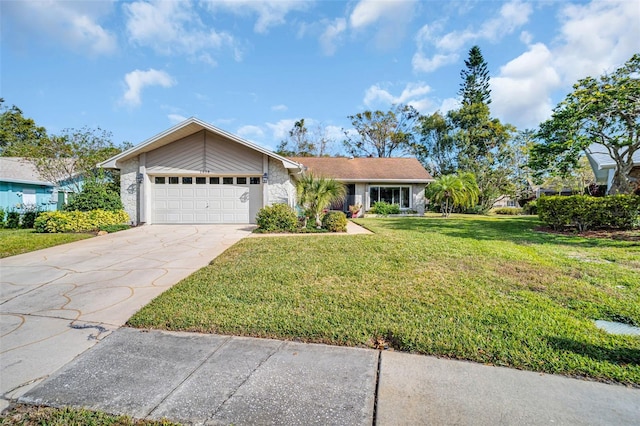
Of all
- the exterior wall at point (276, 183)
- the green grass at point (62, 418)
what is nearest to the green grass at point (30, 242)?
the exterior wall at point (276, 183)

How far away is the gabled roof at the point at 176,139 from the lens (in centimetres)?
1211

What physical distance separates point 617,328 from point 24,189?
24689mm

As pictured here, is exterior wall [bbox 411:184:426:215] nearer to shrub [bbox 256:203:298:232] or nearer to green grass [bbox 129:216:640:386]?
shrub [bbox 256:203:298:232]

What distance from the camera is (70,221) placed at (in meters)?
11.0

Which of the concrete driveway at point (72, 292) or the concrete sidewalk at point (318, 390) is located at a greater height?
the concrete driveway at point (72, 292)

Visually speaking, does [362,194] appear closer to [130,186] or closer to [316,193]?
[316,193]

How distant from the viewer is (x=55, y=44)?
1161 centimetres

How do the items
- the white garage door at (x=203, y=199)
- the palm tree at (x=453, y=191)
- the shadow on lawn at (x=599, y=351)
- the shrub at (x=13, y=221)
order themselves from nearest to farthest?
the shadow on lawn at (x=599, y=351)
the shrub at (x=13, y=221)
the white garage door at (x=203, y=199)
the palm tree at (x=453, y=191)

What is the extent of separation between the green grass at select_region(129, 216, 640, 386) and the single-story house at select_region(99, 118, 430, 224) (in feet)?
23.4

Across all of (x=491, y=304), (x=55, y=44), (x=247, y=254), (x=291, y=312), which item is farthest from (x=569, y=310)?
(x=55, y=44)

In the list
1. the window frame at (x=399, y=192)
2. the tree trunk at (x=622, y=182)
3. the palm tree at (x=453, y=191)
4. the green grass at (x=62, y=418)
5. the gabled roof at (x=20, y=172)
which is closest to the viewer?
the green grass at (x=62, y=418)

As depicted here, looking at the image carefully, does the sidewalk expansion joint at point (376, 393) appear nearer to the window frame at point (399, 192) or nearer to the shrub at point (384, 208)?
the shrub at point (384, 208)

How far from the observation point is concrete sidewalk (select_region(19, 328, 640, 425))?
1969 mm

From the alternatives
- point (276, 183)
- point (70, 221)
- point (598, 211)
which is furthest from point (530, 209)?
point (70, 221)
